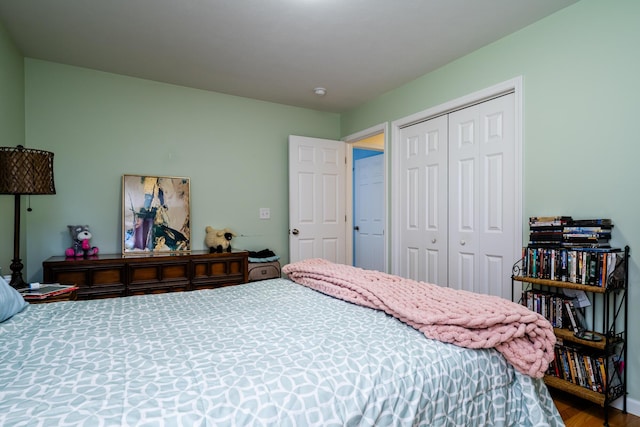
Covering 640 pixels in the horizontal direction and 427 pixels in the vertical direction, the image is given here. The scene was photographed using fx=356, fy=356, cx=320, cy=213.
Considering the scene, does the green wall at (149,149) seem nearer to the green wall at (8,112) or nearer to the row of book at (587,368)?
the green wall at (8,112)

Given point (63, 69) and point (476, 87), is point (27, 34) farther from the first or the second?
point (476, 87)

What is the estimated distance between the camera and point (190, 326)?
4.19ft

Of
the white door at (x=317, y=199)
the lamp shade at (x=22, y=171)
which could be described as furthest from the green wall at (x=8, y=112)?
the white door at (x=317, y=199)

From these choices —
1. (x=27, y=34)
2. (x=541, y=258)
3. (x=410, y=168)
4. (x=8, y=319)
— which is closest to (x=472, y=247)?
(x=541, y=258)

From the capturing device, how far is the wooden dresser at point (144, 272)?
282 cm

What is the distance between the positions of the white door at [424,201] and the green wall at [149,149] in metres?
1.41

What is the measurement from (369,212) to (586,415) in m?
3.50

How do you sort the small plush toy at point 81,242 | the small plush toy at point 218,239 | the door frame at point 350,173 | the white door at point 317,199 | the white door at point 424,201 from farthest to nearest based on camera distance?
the white door at point 317,199
the door frame at point 350,173
the small plush toy at point 218,239
the white door at point 424,201
the small plush toy at point 81,242

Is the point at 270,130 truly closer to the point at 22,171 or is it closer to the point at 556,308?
the point at 22,171

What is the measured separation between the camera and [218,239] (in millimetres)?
3670

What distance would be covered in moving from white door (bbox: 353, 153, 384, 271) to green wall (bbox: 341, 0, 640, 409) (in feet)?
7.71

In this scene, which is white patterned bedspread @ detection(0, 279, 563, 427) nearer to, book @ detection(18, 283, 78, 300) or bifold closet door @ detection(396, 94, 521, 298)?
book @ detection(18, 283, 78, 300)

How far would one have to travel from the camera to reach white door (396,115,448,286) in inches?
131

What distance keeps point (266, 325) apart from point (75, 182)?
2910 millimetres
